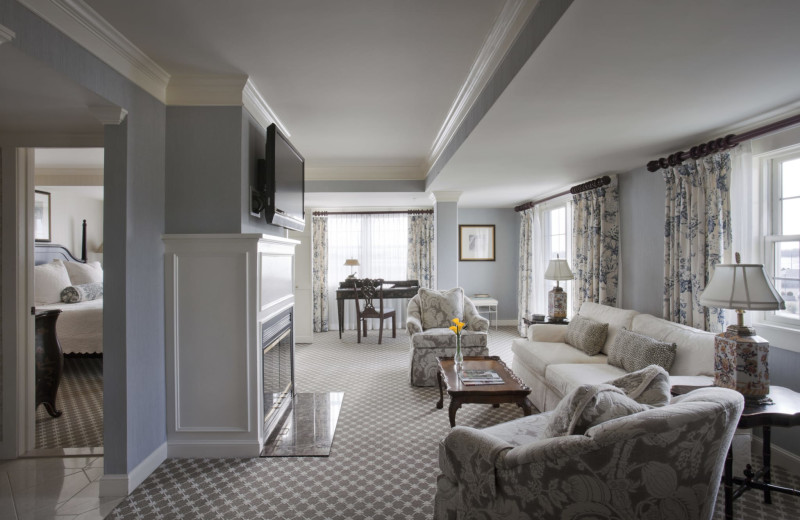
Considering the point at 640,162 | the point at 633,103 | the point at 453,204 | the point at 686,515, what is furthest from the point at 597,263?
the point at 686,515

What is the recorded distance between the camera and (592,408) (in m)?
1.45

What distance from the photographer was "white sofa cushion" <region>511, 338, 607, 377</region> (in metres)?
3.51

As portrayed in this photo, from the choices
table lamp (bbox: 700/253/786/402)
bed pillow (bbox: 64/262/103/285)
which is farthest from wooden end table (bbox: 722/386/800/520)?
bed pillow (bbox: 64/262/103/285)

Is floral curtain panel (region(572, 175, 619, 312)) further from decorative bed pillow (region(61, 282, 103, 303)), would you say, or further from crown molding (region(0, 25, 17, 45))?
decorative bed pillow (region(61, 282, 103, 303))

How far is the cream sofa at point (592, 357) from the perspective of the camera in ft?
8.93

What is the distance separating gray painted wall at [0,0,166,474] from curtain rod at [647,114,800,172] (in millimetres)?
3812

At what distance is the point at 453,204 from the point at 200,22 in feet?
13.3

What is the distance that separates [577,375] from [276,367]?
7.58ft

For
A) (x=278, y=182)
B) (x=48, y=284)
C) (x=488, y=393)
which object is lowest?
(x=488, y=393)

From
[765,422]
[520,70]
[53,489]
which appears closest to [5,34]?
[520,70]

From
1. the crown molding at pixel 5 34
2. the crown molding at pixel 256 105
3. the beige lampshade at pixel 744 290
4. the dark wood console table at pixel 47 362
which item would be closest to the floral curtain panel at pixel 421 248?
the crown molding at pixel 256 105

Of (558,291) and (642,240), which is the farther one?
(558,291)

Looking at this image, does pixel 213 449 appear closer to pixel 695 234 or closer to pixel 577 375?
pixel 577 375

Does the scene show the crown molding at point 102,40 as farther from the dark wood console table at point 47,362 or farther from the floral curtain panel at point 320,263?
the floral curtain panel at point 320,263
